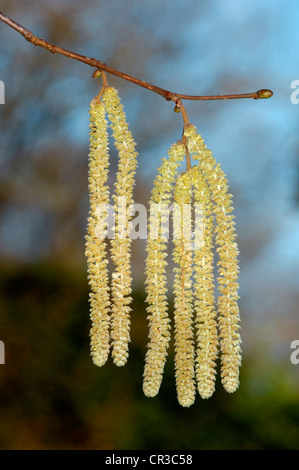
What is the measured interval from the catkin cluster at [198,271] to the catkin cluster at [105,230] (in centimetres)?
4

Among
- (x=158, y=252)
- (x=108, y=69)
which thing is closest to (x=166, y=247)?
(x=158, y=252)

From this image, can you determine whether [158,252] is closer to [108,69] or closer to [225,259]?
[225,259]

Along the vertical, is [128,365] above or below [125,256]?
above

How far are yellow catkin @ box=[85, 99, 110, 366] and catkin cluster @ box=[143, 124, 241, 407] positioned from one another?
0.06 meters

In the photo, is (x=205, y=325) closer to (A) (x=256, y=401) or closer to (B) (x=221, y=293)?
(B) (x=221, y=293)

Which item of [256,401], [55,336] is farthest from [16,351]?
[256,401]

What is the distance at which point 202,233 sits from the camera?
2.22ft

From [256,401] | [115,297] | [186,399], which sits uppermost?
[256,401]

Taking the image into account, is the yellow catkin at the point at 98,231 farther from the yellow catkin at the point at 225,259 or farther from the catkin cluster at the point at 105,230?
the yellow catkin at the point at 225,259

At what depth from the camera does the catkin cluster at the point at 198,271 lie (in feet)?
2.18

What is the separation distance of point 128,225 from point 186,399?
23 centimetres

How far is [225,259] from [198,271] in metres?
0.04

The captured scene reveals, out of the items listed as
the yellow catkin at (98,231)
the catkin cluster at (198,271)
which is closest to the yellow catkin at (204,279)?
the catkin cluster at (198,271)

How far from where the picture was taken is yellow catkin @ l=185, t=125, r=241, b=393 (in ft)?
2.15
